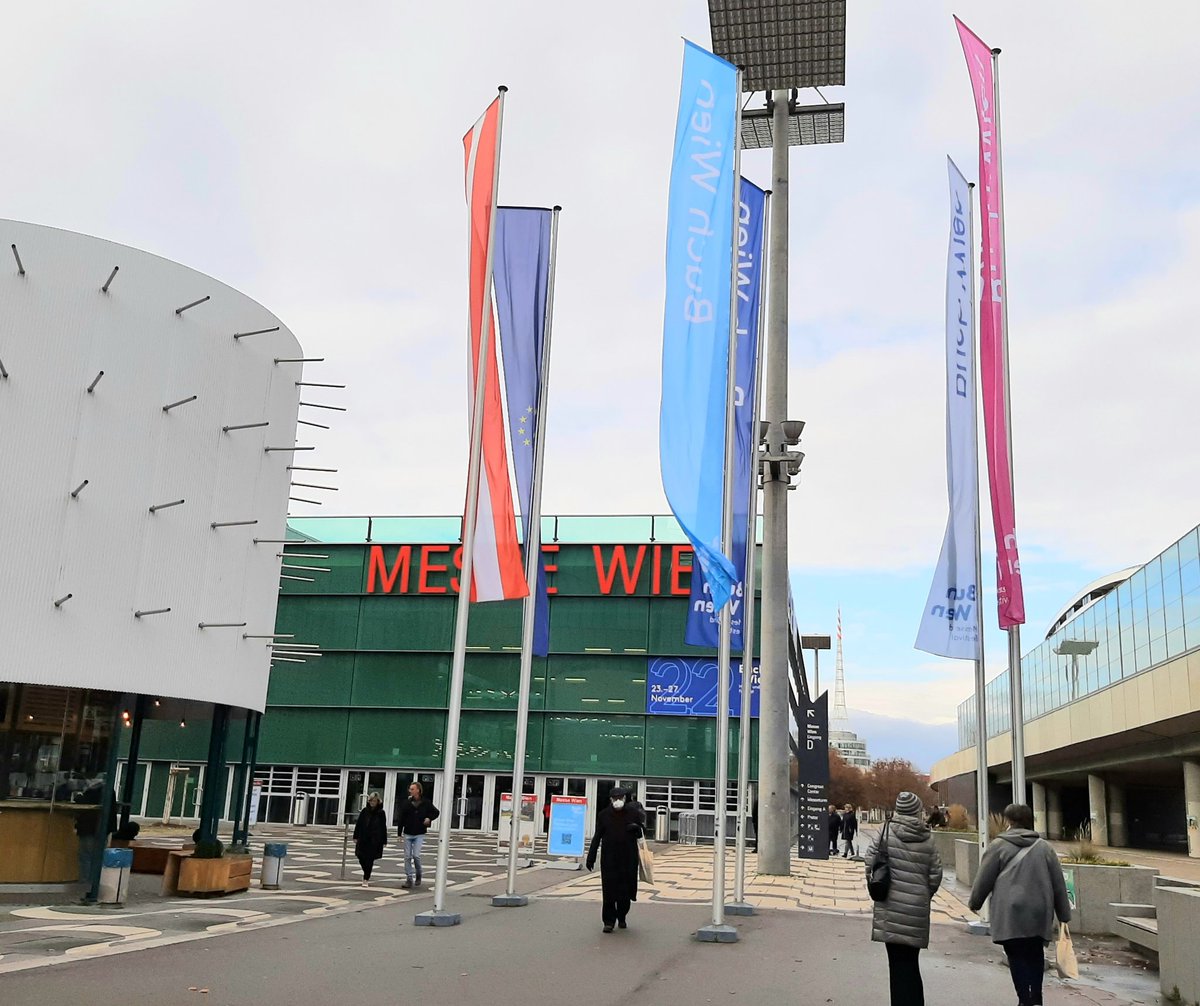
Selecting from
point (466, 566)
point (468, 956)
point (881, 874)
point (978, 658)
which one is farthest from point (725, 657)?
point (881, 874)

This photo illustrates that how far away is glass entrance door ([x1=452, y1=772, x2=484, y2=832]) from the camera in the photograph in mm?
37625

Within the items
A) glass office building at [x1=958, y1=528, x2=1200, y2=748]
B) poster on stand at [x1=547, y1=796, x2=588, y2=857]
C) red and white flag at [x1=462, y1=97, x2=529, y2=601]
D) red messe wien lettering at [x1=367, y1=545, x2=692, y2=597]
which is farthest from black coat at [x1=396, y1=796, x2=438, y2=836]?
red messe wien lettering at [x1=367, y1=545, x2=692, y2=597]

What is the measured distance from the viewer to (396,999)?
8531mm

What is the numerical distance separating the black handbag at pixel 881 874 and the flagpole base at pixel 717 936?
4752 millimetres

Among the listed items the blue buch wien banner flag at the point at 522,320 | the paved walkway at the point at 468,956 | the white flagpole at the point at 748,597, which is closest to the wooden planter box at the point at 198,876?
the paved walkway at the point at 468,956

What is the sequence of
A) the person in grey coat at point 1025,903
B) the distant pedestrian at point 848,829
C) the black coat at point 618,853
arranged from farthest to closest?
the distant pedestrian at point 848,829, the black coat at point 618,853, the person in grey coat at point 1025,903

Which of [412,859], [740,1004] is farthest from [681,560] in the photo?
[740,1004]

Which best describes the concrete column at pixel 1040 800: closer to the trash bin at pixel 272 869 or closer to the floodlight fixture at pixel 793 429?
the floodlight fixture at pixel 793 429

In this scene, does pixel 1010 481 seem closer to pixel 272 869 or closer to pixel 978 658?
pixel 978 658

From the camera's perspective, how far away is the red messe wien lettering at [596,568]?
121 ft

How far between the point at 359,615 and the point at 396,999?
31.8 meters

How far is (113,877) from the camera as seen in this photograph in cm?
1432

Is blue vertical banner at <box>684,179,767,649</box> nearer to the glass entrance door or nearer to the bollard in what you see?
the bollard

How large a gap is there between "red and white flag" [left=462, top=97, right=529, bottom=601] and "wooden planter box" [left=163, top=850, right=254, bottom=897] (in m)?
6.07
